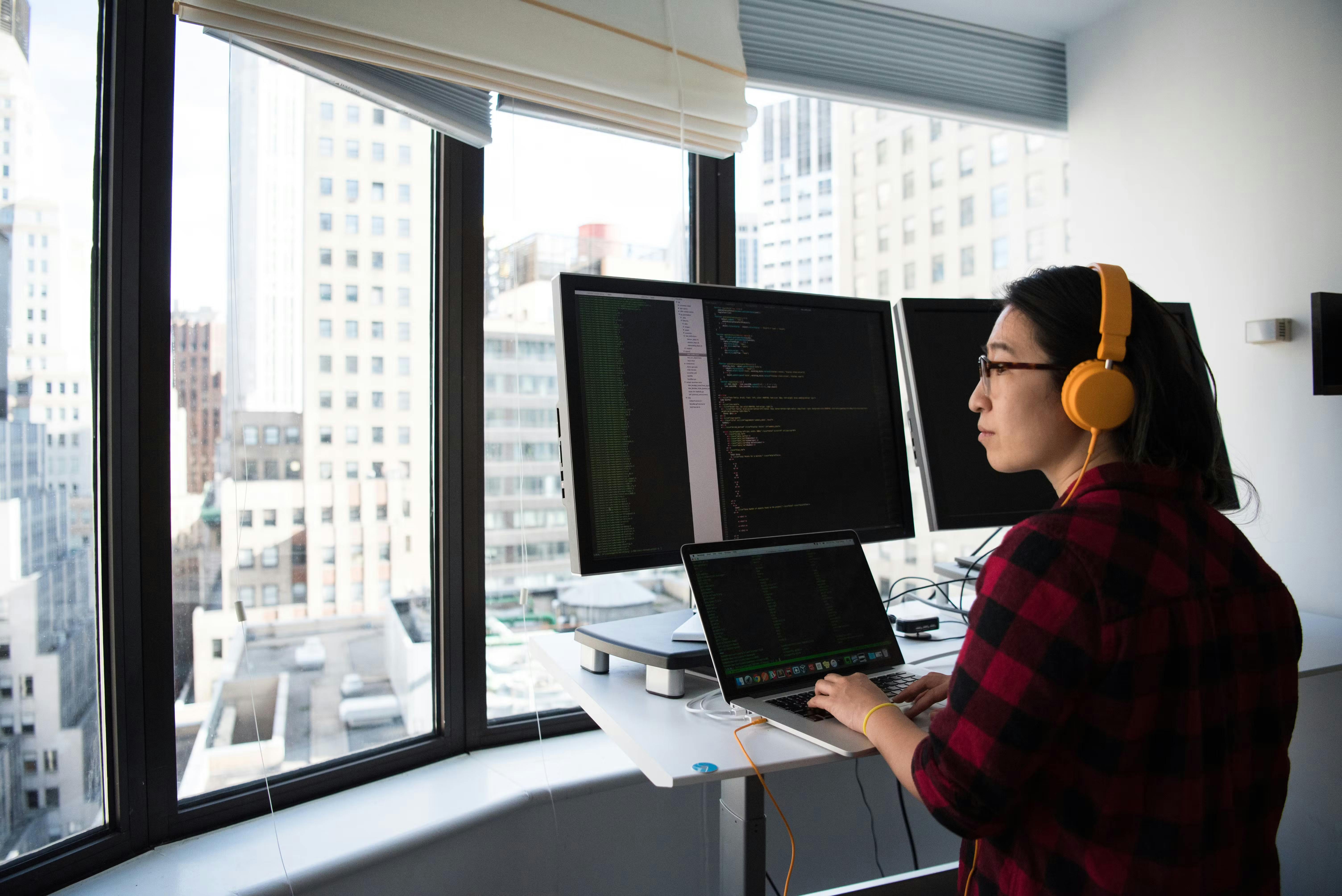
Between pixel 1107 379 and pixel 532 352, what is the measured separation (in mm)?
1252

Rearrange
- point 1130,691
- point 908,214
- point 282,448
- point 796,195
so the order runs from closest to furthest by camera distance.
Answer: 1. point 1130,691
2. point 282,448
3. point 796,195
4. point 908,214

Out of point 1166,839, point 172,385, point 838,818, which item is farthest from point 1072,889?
point 172,385

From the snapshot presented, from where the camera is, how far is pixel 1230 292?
2.15m

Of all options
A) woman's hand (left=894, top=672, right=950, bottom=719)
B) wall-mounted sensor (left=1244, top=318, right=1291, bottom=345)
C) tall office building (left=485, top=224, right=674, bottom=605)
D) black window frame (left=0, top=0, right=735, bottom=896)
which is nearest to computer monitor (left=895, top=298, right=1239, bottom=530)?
woman's hand (left=894, top=672, right=950, bottom=719)

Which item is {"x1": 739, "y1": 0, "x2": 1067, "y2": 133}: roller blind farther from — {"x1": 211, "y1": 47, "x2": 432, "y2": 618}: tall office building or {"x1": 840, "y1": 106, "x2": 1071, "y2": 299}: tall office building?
{"x1": 211, "y1": 47, "x2": 432, "y2": 618}: tall office building

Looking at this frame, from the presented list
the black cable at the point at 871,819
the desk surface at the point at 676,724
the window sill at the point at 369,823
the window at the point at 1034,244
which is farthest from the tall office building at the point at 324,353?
the window at the point at 1034,244

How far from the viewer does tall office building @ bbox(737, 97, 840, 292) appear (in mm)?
2221

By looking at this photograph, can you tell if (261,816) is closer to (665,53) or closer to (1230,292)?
(665,53)

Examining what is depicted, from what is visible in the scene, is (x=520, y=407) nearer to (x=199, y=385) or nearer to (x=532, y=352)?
(x=532, y=352)

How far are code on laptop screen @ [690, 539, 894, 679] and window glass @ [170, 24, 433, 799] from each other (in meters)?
0.88

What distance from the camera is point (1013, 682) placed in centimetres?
77

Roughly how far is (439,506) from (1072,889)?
4.43 ft

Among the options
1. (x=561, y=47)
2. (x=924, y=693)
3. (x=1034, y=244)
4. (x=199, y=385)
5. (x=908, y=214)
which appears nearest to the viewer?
(x=924, y=693)

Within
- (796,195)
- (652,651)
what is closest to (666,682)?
(652,651)
